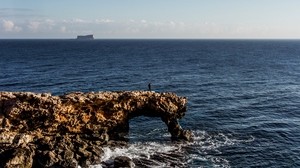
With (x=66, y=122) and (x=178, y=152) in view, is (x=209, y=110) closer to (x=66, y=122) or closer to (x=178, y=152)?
(x=178, y=152)

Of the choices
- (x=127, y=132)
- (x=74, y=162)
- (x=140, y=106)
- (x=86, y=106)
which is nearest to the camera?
A: (x=74, y=162)

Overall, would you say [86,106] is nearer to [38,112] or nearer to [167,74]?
[38,112]

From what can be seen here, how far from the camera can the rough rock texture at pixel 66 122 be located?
133 ft

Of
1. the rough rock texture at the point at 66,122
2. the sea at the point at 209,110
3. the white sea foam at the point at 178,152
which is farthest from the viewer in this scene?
the sea at the point at 209,110

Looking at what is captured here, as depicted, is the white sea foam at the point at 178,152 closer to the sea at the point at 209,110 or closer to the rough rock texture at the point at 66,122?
the sea at the point at 209,110

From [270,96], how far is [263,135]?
25.4 m

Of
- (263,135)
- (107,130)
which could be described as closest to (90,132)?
(107,130)

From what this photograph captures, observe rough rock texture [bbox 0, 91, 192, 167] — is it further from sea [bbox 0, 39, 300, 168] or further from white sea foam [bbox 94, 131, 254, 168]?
sea [bbox 0, 39, 300, 168]

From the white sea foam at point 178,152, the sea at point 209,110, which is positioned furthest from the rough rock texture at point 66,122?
the sea at point 209,110

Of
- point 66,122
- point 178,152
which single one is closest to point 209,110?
point 178,152

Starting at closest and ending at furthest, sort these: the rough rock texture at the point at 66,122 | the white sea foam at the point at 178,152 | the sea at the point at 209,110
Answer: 1. the rough rock texture at the point at 66,122
2. the white sea foam at the point at 178,152
3. the sea at the point at 209,110

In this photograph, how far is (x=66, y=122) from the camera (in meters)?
44.5

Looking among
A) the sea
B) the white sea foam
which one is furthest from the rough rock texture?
the sea

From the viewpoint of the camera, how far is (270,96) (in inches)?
3044
